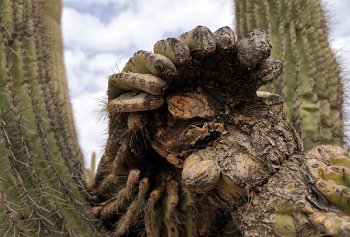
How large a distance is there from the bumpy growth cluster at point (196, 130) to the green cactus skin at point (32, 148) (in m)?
0.25

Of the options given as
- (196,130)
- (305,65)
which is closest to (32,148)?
(196,130)

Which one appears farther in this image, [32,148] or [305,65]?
[305,65]

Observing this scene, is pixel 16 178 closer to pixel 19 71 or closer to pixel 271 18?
pixel 19 71

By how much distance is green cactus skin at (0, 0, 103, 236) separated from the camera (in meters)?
1.54

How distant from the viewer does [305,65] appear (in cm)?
233

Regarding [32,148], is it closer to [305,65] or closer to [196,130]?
[196,130]

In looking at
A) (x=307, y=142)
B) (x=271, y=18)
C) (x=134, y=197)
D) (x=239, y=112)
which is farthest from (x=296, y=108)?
(x=134, y=197)

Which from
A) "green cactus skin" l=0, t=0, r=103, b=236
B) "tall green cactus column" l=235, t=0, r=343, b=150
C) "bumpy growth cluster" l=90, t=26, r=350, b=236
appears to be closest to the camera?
"bumpy growth cluster" l=90, t=26, r=350, b=236

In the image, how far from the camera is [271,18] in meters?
2.43

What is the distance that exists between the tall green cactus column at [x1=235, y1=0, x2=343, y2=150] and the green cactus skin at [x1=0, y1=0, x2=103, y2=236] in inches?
48.5

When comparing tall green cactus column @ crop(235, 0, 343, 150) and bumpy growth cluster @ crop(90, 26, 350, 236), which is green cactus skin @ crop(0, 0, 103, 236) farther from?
tall green cactus column @ crop(235, 0, 343, 150)

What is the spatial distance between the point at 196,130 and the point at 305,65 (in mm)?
1273

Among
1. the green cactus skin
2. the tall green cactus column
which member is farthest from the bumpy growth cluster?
the tall green cactus column

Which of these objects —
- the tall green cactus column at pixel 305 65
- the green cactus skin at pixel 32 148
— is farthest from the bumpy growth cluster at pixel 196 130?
the tall green cactus column at pixel 305 65
